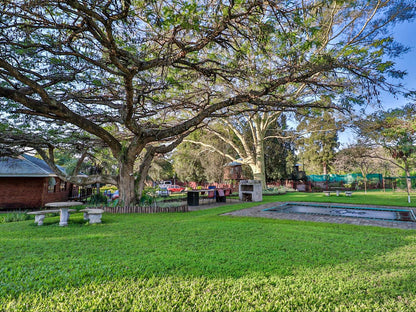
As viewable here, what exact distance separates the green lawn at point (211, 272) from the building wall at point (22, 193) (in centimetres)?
1181

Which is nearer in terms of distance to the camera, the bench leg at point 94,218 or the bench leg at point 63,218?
the bench leg at point 63,218

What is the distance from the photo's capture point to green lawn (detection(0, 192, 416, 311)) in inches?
98.3

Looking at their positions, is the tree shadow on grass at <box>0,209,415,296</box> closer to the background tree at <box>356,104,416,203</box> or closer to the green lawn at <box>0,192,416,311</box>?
the green lawn at <box>0,192,416,311</box>

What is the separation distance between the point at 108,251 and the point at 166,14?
558 centimetres

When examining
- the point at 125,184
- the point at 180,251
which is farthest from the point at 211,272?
the point at 125,184

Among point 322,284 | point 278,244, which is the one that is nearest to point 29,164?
point 278,244

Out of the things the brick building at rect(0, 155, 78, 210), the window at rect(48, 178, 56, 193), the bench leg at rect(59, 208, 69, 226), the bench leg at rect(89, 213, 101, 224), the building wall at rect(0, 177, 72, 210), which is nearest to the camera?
the bench leg at rect(59, 208, 69, 226)

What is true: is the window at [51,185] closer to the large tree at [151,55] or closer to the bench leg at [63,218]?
the large tree at [151,55]

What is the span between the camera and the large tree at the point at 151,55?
4992mm

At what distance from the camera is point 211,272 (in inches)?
129

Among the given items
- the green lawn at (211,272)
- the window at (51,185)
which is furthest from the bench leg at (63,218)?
the window at (51,185)

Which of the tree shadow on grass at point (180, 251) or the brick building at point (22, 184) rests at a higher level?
the brick building at point (22, 184)

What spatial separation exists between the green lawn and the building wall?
38.7 ft

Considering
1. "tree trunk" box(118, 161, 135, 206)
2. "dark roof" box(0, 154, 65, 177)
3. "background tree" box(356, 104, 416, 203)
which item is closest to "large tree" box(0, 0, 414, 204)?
"tree trunk" box(118, 161, 135, 206)
